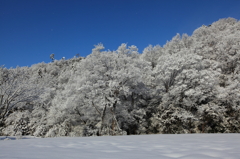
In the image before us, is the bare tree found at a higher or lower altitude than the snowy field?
higher

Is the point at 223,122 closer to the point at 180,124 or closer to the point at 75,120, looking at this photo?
the point at 180,124

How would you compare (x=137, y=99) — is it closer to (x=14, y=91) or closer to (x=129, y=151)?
(x=14, y=91)

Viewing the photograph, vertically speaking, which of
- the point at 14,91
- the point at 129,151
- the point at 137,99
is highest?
the point at 137,99

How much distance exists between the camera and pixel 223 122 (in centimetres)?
1540

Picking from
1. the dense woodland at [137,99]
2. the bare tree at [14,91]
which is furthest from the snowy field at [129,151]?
the dense woodland at [137,99]

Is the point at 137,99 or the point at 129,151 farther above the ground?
the point at 137,99

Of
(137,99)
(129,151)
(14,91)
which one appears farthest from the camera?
(137,99)

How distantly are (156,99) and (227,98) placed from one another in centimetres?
736

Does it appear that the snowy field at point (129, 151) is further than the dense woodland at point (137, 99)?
No

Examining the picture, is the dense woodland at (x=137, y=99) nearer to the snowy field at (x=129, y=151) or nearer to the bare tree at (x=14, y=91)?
the bare tree at (x=14, y=91)

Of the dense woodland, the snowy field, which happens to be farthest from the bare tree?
the snowy field

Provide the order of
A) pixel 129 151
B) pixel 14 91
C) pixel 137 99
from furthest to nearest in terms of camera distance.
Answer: pixel 137 99, pixel 14 91, pixel 129 151

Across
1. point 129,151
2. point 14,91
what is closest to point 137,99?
point 14,91

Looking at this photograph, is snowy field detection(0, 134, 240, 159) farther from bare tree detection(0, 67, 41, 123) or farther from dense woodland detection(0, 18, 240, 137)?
dense woodland detection(0, 18, 240, 137)
